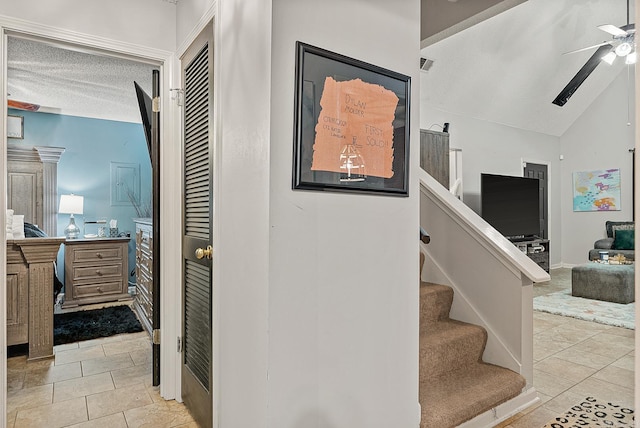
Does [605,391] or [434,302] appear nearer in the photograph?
[605,391]

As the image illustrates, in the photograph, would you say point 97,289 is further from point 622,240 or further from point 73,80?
point 622,240

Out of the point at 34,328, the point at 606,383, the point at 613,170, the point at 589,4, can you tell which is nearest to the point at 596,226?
the point at 613,170

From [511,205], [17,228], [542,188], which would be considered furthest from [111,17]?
[542,188]

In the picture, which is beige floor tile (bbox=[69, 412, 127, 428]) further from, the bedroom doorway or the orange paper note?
the bedroom doorway

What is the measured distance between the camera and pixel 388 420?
1.67 meters

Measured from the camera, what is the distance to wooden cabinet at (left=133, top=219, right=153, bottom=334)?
371cm

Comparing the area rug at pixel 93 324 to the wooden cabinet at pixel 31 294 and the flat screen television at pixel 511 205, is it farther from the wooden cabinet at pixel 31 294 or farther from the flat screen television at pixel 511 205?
the flat screen television at pixel 511 205

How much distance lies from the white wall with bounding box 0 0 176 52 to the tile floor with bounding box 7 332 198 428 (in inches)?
85.5

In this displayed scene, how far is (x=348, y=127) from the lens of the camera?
149 centimetres

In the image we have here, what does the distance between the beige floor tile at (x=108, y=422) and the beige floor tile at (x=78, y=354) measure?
1098 mm

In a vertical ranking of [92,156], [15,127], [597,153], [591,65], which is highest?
[591,65]

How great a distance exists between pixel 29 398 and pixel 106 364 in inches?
23.0

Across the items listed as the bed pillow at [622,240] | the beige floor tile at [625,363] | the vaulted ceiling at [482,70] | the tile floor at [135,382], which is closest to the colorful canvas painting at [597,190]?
the bed pillow at [622,240]

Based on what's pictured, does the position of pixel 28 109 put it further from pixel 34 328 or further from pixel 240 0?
pixel 240 0
